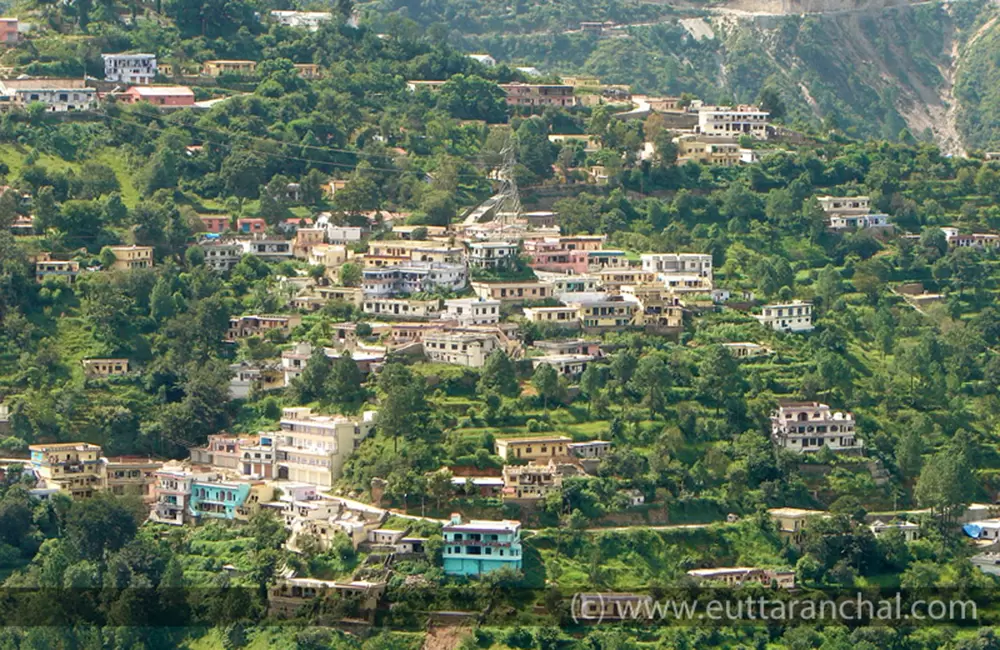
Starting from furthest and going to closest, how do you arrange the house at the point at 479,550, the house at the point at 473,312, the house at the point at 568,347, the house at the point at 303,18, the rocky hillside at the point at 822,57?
1. the rocky hillside at the point at 822,57
2. the house at the point at 303,18
3. the house at the point at 473,312
4. the house at the point at 568,347
5. the house at the point at 479,550

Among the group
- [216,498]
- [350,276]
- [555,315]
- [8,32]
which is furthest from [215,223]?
[216,498]

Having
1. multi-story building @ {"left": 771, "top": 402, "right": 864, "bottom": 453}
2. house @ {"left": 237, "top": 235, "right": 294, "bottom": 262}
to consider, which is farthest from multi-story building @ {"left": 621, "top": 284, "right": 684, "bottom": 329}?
house @ {"left": 237, "top": 235, "right": 294, "bottom": 262}

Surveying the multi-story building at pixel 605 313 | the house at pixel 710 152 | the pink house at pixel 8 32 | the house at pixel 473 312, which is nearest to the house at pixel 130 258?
the house at pixel 473 312

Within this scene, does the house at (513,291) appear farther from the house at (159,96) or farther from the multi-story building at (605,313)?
the house at (159,96)

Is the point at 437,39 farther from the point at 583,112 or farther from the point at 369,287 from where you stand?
the point at 369,287

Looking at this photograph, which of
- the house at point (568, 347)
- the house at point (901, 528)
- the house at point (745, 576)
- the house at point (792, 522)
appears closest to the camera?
the house at point (745, 576)

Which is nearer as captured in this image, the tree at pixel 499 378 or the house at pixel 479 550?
the house at pixel 479 550
